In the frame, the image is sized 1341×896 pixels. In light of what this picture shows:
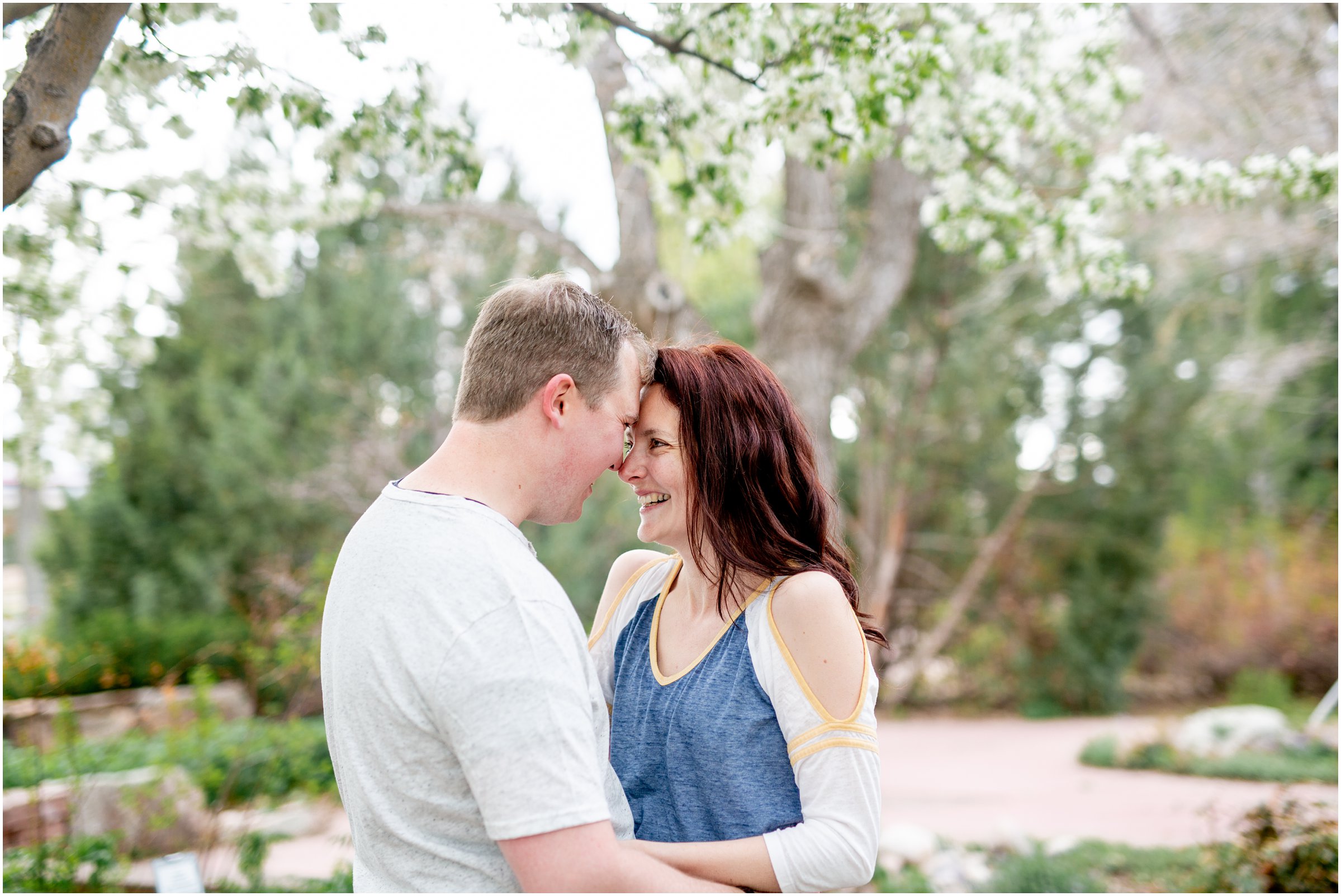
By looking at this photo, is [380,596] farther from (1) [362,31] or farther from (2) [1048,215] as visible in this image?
(2) [1048,215]

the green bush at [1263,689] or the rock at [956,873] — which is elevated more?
the rock at [956,873]

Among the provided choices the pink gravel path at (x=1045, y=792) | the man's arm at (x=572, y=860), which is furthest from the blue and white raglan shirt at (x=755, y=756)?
the pink gravel path at (x=1045, y=792)

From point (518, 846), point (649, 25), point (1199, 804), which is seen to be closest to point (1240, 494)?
point (1199, 804)

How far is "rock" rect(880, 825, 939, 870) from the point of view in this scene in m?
6.01

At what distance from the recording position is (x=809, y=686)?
1733 millimetres

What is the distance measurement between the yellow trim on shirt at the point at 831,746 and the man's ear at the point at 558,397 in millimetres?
720

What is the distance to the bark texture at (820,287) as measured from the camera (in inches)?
228

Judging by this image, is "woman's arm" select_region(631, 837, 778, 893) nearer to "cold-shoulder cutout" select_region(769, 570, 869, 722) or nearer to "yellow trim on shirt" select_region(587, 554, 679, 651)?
"cold-shoulder cutout" select_region(769, 570, 869, 722)

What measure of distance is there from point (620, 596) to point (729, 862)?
2.54 ft

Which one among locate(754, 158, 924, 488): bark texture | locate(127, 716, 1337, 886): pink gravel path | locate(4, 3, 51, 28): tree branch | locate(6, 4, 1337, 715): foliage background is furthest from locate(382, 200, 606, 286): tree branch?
locate(127, 716, 1337, 886): pink gravel path

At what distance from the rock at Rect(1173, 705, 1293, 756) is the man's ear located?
362 inches

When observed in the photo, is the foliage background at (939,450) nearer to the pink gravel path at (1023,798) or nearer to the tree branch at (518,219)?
the pink gravel path at (1023,798)

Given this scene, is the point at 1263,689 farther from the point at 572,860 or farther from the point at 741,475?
the point at 572,860

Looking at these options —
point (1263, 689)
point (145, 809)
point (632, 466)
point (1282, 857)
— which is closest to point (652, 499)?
point (632, 466)
